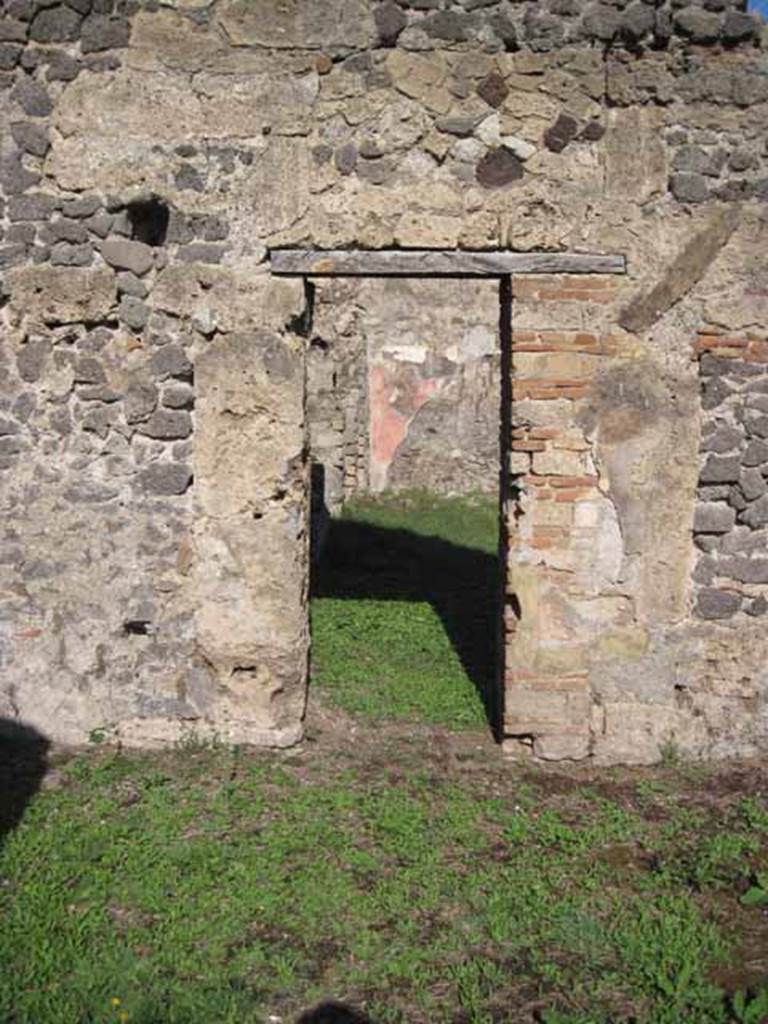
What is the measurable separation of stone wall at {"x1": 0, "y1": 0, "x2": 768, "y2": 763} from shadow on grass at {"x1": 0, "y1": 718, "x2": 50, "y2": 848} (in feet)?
0.32

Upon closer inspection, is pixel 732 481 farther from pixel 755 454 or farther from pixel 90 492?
pixel 90 492

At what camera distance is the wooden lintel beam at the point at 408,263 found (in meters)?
4.73

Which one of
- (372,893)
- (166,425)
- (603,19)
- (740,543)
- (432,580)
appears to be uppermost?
(603,19)

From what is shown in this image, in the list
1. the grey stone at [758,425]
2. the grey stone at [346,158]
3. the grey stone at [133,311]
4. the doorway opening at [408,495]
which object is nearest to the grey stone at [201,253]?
the grey stone at [133,311]

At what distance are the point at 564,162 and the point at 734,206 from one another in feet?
2.73

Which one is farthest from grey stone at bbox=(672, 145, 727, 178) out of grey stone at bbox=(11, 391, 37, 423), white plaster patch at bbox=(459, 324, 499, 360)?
white plaster patch at bbox=(459, 324, 499, 360)

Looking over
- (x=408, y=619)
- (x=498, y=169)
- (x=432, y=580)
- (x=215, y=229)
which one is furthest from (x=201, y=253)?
(x=432, y=580)

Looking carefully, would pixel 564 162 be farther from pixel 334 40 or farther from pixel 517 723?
pixel 517 723

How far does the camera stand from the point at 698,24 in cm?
466

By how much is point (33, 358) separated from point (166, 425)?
0.72m

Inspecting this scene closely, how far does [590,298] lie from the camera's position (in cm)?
475

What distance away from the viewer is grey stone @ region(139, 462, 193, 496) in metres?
4.90

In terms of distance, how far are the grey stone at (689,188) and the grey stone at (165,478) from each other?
2.69m

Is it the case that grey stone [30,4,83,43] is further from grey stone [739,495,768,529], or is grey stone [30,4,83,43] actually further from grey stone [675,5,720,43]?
grey stone [739,495,768,529]
